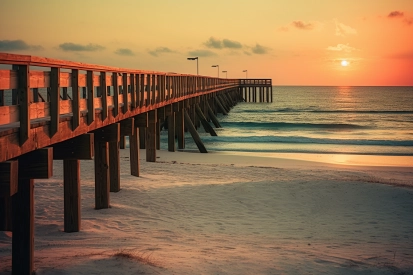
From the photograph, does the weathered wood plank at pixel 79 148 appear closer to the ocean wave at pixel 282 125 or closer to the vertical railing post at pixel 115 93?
the vertical railing post at pixel 115 93

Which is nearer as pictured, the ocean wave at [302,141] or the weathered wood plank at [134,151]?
the weathered wood plank at [134,151]

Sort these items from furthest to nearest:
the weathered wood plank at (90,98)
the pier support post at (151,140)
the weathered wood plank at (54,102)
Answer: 1. the pier support post at (151,140)
2. the weathered wood plank at (90,98)
3. the weathered wood plank at (54,102)

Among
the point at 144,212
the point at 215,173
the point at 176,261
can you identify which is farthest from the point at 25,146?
the point at 215,173

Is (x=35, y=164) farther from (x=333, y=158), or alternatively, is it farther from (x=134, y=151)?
(x=333, y=158)

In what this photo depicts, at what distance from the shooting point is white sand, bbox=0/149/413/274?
736 cm

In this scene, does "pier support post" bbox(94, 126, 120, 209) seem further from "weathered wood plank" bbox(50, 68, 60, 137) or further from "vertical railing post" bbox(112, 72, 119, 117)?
"weathered wood plank" bbox(50, 68, 60, 137)

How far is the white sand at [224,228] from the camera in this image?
24.1 feet

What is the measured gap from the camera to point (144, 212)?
1079cm

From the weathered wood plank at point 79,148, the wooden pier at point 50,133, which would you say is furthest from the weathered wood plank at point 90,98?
the weathered wood plank at point 79,148

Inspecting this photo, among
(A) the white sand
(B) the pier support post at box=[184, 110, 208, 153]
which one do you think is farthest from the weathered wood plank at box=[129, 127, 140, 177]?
(B) the pier support post at box=[184, 110, 208, 153]

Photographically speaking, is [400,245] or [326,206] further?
[326,206]

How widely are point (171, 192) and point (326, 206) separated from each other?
3413 millimetres

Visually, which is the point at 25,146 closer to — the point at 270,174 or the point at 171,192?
the point at 171,192

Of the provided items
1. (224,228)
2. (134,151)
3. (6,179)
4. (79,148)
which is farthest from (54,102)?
(134,151)
